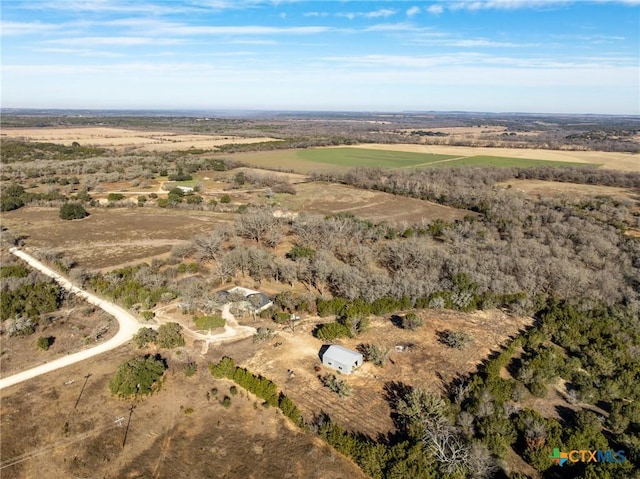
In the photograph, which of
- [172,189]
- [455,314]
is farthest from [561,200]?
[172,189]

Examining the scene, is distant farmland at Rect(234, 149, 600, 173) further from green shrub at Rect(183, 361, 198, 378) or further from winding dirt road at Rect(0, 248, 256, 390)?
green shrub at Rect(183, 361, 198, 378)

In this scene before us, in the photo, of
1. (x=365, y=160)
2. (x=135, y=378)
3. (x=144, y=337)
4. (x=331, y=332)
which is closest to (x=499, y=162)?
(x=365, y=160)

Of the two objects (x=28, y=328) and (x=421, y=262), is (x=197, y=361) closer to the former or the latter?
(x=28, y=328)

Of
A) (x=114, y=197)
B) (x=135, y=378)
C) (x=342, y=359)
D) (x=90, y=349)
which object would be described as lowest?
(x=90, y=349)

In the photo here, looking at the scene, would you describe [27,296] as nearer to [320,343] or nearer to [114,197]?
[320,343]

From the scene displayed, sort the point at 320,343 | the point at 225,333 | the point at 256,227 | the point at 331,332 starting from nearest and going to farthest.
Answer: the point at 320,343 → the point at 331,332 → the point at 225,333 → the point at 256,227

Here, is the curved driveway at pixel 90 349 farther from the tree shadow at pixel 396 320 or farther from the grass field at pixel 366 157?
the grass field at pixel 366 157
